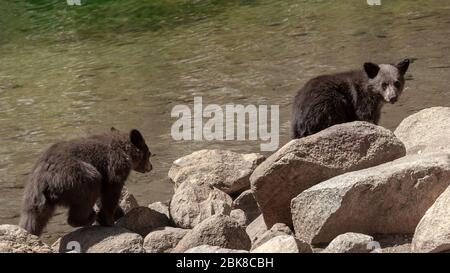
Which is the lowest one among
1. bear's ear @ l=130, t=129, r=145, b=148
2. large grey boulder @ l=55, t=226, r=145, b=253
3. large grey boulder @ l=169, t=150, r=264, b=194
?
large grey boulder @ l=169, t=150, r=264, b=194

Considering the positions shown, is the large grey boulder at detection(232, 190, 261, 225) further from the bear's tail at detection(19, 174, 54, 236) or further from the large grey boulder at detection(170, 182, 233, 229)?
the bear's tail at detection(19, 174, 54, 236)

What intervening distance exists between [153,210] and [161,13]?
35.9 ft

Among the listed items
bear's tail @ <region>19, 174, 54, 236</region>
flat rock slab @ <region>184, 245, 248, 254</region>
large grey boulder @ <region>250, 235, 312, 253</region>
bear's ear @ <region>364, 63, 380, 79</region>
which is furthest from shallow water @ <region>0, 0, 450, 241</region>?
large grey boulder @ <region>250, 235, 312, 253</region>

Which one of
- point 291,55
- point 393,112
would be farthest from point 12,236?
point 291,55

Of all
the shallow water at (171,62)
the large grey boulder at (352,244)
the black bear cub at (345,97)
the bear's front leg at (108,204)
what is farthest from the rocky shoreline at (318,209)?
the shallow water at (171,62)

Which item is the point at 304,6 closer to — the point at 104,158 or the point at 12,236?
the point at 104,158

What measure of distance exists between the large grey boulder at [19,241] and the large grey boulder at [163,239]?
76cm

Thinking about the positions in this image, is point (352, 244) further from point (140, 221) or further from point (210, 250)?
point (140, 221)

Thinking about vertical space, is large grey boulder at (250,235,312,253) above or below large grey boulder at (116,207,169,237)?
above

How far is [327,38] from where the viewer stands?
14594mm

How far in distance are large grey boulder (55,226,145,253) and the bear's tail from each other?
0.71ft

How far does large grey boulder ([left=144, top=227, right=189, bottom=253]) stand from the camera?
23.2ft

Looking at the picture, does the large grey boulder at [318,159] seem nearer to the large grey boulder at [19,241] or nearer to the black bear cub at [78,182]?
the black bear cub at [78,182]

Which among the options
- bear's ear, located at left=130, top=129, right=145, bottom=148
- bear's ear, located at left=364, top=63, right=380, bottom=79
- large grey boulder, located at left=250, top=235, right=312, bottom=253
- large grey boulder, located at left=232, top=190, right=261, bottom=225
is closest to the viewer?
large grey boulder, located at left=250, top=235, right=312, bottom=253
